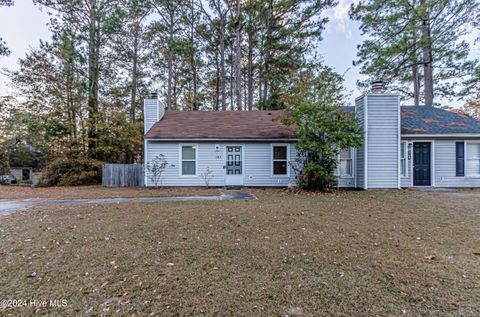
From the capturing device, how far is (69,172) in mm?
13422

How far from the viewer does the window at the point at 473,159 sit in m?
10.8

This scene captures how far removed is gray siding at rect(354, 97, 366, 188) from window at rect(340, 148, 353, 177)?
262 mm

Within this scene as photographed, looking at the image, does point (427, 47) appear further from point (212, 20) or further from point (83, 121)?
point (83, 121)

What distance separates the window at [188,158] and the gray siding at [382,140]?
8081 mm

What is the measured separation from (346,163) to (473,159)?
19.4 feet

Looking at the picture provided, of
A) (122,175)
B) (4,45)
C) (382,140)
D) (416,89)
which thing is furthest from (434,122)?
(4,45)

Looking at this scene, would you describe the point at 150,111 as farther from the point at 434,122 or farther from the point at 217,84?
the point at 434,122

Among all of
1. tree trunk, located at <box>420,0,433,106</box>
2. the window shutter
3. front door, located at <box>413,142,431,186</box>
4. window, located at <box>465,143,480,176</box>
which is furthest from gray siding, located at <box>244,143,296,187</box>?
tree trunk, located at <box>420,0,433,106</box>

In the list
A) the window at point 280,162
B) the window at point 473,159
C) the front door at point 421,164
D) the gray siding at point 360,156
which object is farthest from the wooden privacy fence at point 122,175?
the window at point 473,159

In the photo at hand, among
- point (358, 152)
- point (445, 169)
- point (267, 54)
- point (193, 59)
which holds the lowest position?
point (445, 169)

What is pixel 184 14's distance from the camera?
58.9 ft

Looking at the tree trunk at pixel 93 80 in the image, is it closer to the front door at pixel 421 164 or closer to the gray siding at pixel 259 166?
the gray siding at pixel 259 166

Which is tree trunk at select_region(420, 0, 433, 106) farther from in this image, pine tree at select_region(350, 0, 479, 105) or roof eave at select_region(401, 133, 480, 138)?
roof eave at select_region(401, 133, 480, 138)

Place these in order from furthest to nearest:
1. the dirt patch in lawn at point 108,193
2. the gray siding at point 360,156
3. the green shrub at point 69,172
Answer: the green shrub at point 69,172, the gray siding at point 360,156, the dirt patch in lawn at point 108,193
